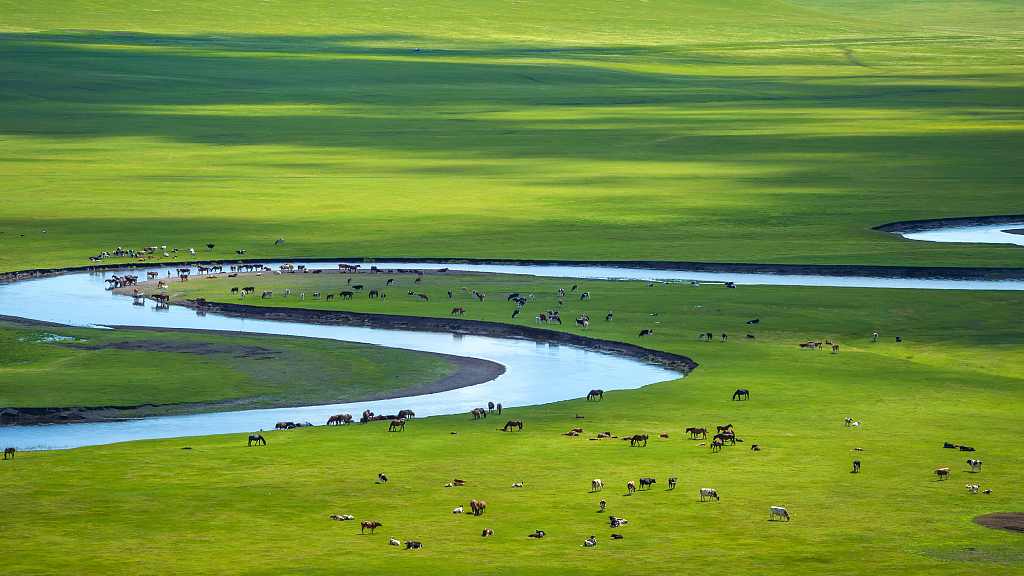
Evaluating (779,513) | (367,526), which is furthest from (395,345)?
(779,513)

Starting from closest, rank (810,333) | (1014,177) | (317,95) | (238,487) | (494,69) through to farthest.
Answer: (238,487) → (810,333) → (1014,177) → (317,95) → (494,69)

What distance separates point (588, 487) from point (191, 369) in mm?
18730

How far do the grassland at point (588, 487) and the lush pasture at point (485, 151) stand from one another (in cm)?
3065

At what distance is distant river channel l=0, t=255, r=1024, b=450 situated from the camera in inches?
1448

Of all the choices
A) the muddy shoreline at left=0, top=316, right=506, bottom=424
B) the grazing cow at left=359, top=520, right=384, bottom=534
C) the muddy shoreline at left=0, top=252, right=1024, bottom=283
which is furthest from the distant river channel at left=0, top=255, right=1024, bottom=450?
the grazing cow at left=359, top=520, right=384, bottom=534

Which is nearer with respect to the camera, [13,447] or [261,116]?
[13,447]

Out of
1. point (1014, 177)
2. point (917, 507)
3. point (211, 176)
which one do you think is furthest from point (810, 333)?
point (211, 176)

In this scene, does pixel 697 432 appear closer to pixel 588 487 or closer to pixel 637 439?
pixel 637 439

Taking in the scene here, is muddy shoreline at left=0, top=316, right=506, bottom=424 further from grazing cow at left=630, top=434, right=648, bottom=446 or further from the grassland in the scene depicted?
grazing cow at left=630, top=434, right=648, bottom=446

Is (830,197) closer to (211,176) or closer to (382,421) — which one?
(211,176)

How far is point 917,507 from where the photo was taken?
27.2 metres

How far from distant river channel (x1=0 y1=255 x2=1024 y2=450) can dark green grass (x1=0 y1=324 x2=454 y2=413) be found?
58.0 inches

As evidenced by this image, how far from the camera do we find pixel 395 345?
50156mm

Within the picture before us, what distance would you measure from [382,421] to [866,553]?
16073mm
